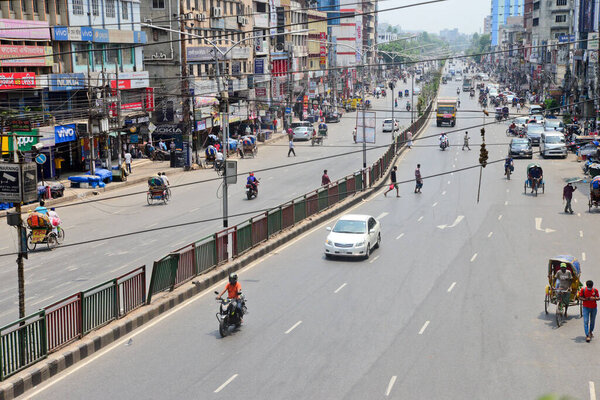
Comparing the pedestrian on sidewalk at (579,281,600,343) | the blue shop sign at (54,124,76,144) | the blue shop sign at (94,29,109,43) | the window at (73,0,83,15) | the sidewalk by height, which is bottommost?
the sidewalk

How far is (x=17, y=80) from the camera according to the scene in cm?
A: 4312

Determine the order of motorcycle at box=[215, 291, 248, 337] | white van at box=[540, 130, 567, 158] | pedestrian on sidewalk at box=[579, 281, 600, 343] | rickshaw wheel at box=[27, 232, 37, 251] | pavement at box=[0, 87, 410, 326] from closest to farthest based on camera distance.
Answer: pedestrian on sidewalk at box=[579, 281, 600, 343], motorcycle at box=[215, 291, 248, 337], pavement at box=[0, 87, 410, 326], rickshaw wheel at box=[27, 232, 37, 251], white van at box=[540, 130, 567, 158]

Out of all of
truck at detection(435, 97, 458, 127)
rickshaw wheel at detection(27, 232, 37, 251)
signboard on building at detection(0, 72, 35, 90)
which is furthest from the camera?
truck at detection(435, 97, 458, 127)

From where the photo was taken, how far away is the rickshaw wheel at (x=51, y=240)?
28.2 m

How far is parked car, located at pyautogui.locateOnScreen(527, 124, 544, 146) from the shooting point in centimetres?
6654

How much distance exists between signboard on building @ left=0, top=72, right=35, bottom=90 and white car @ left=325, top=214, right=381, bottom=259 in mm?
21936

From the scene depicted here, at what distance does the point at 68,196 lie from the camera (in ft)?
131

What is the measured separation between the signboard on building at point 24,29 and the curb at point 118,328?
2080cm

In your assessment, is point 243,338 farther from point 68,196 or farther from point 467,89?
point 467,89

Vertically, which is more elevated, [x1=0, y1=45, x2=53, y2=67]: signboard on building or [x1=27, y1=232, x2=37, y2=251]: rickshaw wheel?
[x1=0, y1=45, x2=53, y2=67]: signboard on building

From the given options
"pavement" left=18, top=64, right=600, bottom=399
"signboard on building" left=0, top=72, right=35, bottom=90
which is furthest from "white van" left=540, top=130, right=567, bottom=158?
"signboard on building" left=0, top=72, right=35, bottom=90

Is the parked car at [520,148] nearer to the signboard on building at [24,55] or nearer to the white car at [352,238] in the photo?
the signboard on building at [24,55]

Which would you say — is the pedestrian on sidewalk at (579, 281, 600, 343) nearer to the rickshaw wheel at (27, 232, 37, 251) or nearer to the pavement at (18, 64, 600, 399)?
the pavement at (18, 64, 600, 399)

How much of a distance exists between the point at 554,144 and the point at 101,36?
31.6 m
